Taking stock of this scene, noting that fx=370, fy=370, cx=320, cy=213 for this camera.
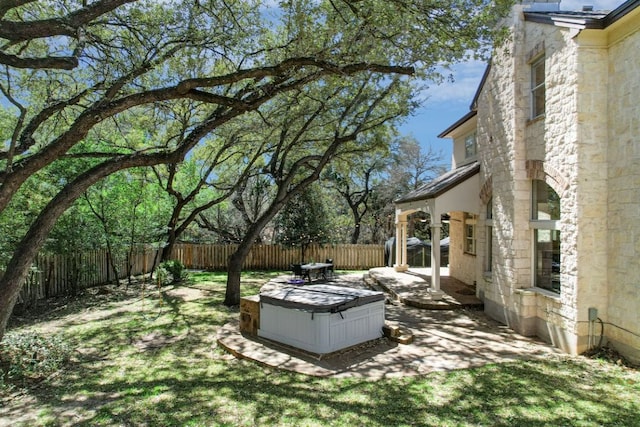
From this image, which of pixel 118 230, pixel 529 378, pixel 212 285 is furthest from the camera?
pixel 212 285

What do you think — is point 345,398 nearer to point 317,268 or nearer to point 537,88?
point 537,88

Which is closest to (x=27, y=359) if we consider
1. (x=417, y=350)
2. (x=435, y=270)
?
(x=417, y=350)

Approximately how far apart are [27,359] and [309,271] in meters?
9.73

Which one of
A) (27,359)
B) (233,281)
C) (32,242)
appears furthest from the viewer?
(233,281)

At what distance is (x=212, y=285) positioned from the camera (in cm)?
1497

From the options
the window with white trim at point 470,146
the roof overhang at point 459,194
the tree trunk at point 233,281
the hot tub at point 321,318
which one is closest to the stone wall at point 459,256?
the window with white trim at point 470,146

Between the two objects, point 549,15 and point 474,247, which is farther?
point 474,247

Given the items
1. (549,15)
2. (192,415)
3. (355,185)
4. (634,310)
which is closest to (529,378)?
(634,310)

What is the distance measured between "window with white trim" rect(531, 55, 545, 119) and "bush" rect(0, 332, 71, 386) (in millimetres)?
10335

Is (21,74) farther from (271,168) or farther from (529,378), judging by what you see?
(529,378)

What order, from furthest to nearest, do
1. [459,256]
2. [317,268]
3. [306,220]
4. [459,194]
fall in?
[306,220] < [317,268] < [459,256] < [459,194]

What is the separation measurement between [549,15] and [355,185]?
18.4 m

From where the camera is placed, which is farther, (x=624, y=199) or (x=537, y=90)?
(x=537, y=90)

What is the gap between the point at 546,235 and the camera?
775 centimetres
